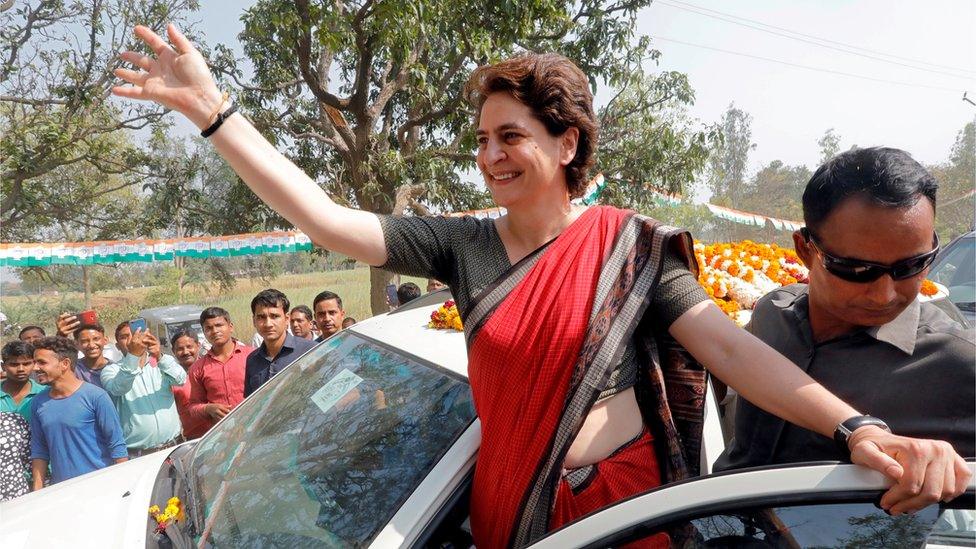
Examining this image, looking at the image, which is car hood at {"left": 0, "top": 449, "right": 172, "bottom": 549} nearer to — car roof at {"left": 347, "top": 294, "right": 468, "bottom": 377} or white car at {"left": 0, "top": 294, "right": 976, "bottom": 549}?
white car at {"left": 0, "top": 294, "right": 976, "bottom": 549}

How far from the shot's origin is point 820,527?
3.36ft

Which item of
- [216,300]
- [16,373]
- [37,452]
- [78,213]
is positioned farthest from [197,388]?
[216,300]

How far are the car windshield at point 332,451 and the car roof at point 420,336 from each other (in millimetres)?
42

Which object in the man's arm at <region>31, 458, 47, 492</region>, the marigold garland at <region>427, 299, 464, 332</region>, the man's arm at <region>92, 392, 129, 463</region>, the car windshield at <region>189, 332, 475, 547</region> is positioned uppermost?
the marigold garland at <region>427, 299, 464, 332</region>

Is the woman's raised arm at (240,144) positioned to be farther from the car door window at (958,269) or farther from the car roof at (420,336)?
the car door window at (958,269)

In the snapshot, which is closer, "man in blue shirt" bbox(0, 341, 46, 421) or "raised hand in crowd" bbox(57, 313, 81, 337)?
"man in blue shirt" bbox(0, 341, 46, 421)

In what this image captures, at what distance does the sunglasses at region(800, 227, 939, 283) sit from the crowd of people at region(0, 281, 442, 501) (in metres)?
2.80

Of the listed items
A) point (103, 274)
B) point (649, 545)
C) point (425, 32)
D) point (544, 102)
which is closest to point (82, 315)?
point (425, 32)

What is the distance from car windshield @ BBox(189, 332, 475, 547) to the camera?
1.55 metres

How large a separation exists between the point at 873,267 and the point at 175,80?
4.91ft

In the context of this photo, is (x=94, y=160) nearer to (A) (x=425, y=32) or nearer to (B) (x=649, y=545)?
(A) (x=425, y=32)

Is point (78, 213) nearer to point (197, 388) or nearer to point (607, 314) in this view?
point (197, 388)

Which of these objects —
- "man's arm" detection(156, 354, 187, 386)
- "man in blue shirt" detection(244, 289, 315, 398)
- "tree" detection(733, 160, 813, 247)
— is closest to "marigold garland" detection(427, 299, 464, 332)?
"man in blue shirt" detection(244, 289, 315, 398)

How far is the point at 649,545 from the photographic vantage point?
109 cm
